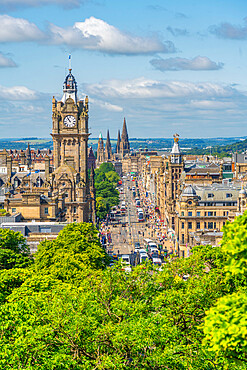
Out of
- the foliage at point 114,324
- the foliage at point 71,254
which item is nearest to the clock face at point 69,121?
the foliage at point 71,254

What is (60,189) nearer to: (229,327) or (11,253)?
(11,253)

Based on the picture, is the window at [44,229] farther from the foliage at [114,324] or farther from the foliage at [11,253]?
the foliage at [114,324]

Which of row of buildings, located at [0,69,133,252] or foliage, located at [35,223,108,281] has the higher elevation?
row of buildings, located at [0,69,133,252]

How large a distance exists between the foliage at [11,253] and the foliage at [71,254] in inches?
69.3

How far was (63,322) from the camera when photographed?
A: 4109 centimetres

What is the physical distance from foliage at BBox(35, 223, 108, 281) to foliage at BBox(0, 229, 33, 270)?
1.76 m

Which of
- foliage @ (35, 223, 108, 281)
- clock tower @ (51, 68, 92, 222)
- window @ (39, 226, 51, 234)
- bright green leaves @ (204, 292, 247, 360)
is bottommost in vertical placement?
window @ (39, 226, 51, 234)

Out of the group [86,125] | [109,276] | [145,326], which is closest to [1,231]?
[109,276]

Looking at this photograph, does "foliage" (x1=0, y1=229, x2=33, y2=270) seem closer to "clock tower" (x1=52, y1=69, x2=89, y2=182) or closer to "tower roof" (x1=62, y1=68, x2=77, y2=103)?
"clock tower" (x1=52, y1=69, x2=89, y2=182)

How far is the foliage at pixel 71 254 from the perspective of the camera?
67.1m

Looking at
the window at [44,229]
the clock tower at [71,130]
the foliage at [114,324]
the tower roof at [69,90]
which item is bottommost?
the window at [44,229]

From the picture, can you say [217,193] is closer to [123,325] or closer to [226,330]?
[123,325]

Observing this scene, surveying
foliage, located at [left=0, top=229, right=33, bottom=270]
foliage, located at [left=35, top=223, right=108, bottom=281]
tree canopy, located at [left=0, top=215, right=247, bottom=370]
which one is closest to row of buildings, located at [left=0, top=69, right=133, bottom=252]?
foliage, located at [left=35, top=223, right=108, bottom=281]

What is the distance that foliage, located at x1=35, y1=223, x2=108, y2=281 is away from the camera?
220 ft
